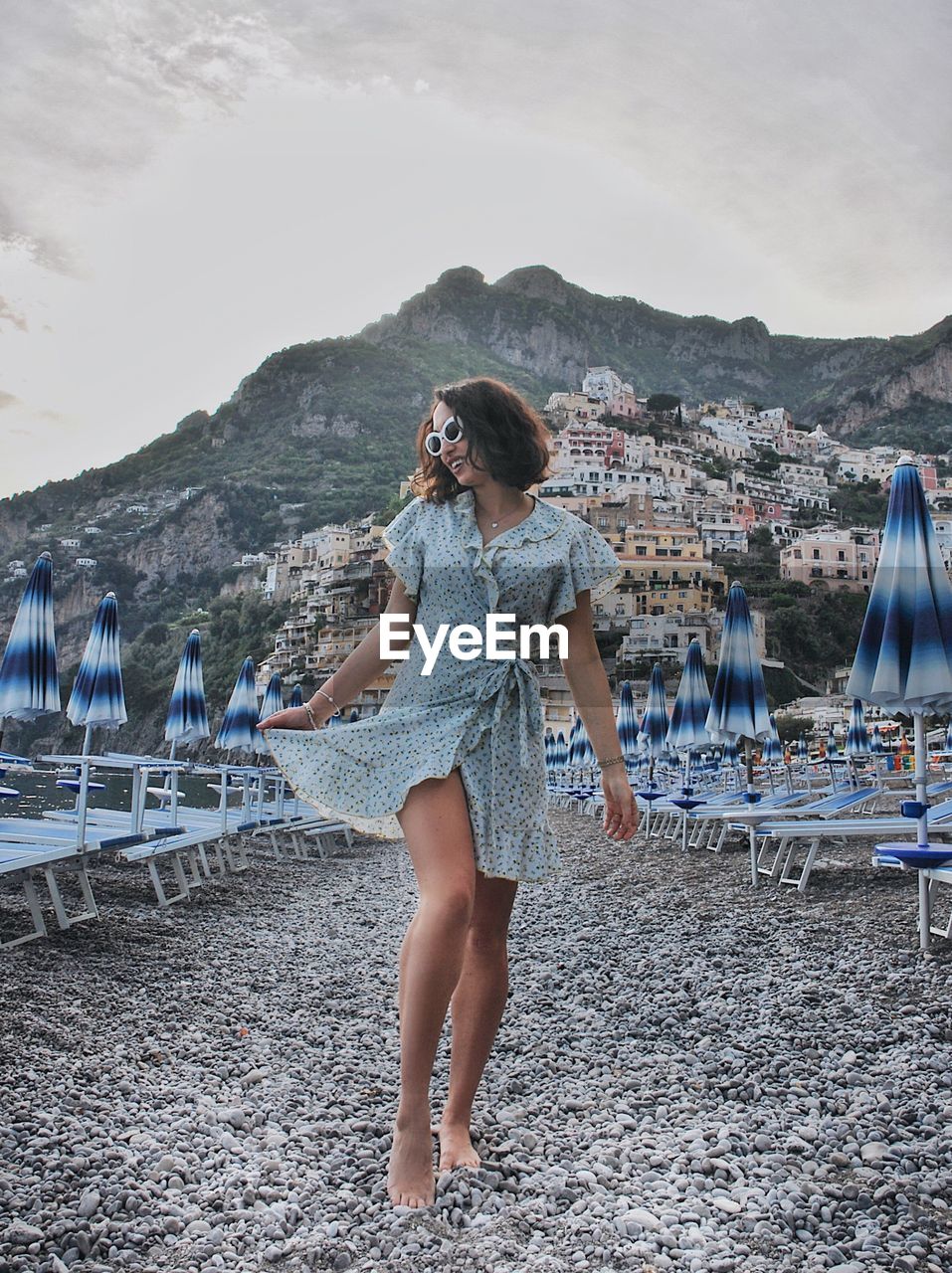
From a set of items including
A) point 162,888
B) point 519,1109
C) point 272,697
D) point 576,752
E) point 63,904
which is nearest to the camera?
point 519,1109

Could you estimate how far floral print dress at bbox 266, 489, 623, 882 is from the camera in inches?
62.5

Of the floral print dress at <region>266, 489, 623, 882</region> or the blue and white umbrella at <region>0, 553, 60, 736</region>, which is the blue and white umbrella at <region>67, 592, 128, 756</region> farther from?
the floral print dress at <region>266, 489, 623, 882</region>

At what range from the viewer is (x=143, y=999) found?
3.15m

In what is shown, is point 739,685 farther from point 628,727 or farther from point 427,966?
point 628,727

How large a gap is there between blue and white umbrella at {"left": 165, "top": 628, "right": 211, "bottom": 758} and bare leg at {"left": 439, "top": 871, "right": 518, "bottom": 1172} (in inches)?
261

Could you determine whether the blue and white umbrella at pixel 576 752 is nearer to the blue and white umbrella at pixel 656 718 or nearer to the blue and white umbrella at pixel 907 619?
the blue and white umbrella at pixel 656 718

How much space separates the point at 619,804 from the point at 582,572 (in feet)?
1.39

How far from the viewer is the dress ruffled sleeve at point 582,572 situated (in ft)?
5.67

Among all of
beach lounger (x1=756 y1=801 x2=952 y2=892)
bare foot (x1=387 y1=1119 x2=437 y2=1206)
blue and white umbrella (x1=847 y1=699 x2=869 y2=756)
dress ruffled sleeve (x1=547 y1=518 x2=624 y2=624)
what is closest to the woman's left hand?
dress ruffled sleeve (x1=547 y1=518 x2=624 y2=624)

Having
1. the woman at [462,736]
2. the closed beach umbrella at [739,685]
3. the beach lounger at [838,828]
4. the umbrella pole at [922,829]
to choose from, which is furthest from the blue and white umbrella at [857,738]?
the woman at [462,736]

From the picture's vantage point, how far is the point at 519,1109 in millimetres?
1988

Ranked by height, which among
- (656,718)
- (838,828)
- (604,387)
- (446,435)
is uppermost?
(604,387)

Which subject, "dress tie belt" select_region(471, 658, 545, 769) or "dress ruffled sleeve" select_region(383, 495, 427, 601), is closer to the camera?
"dress tie belt" select_region(471, 658, 545, 769)

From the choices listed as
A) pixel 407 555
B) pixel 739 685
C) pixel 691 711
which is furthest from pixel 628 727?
pixel 407 555
